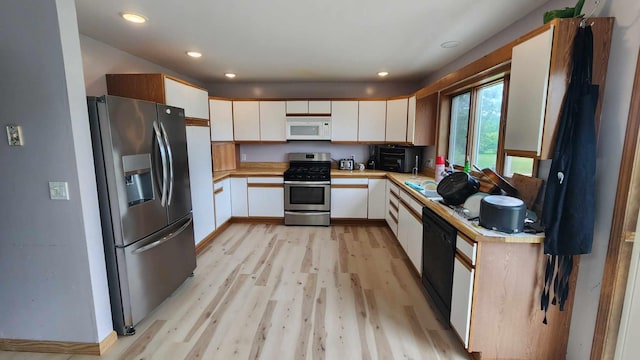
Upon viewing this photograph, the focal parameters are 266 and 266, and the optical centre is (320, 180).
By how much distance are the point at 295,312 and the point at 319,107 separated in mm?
3049

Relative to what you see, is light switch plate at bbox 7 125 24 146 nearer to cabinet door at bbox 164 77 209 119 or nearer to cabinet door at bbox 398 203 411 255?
cabinet door at bbox 164 77 209 119

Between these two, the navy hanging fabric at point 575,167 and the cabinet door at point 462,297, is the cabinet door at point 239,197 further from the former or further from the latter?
the navy hanging fabric at point 575,167

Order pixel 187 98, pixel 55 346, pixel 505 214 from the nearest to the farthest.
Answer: pixel 505 214 → pixel 55 346 → pixel 187 98

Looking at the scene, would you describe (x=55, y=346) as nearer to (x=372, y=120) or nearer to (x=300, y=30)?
(x=300, y=30)

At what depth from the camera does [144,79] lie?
257 cm

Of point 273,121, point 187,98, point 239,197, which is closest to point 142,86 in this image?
point 187,98

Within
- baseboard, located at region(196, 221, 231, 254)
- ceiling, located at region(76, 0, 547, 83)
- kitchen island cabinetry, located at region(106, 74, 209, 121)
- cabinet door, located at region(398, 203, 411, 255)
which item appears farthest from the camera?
baseboard, located at region(196, 221, 231, 254)

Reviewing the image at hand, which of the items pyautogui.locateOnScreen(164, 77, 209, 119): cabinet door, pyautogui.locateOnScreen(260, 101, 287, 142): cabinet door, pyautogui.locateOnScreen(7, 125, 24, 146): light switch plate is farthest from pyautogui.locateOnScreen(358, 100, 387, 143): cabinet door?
pyautogui.locateOnScreen(7, 125, 24, 146): light switch plate

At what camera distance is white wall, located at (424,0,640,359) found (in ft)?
4.19

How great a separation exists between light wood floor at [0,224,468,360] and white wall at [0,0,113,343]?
308 millimetres

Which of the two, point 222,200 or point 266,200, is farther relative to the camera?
point 266,200

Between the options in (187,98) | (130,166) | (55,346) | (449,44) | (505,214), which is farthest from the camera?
(187,98)

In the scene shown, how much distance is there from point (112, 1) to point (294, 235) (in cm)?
301

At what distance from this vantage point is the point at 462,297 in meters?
1.68
